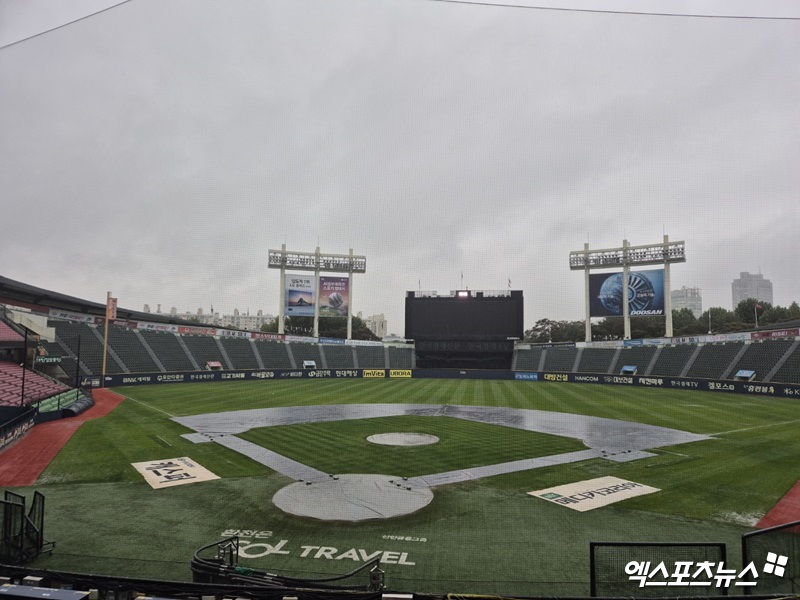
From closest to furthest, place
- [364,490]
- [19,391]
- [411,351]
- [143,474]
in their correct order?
1. [364,490]
2. [143,474]
3. [19,391]
4. [411,351]

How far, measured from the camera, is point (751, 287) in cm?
1098

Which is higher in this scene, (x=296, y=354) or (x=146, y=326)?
(x=146, y=326)

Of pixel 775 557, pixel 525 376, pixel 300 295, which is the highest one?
pixel 300 295

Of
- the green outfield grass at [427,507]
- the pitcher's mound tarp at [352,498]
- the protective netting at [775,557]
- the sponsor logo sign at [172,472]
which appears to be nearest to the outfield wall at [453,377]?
the green outfield grass at [427,507]

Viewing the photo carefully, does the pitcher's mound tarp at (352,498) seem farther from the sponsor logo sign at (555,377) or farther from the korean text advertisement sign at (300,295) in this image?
the korean text advertisement sign at (300,295)

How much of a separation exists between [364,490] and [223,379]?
28.8 m

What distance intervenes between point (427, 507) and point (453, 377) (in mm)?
33614

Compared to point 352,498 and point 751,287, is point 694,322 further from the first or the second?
point 352,498

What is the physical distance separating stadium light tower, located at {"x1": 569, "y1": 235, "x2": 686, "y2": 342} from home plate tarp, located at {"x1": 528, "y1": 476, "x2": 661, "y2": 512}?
3159cm

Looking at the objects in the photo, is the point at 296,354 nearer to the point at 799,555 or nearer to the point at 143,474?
the point at 143,474

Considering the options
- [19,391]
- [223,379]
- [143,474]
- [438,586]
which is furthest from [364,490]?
[223,379]

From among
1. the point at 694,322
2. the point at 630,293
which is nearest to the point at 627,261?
the point at 630,293

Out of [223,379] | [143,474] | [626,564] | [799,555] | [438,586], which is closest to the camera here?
[799,555]

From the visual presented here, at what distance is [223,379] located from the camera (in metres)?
35.2
